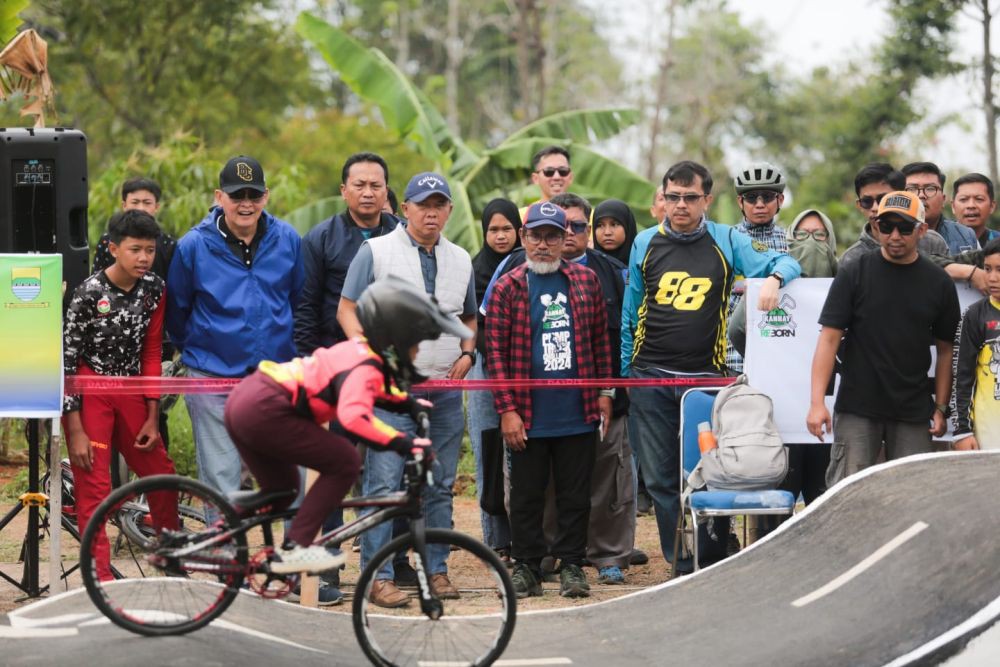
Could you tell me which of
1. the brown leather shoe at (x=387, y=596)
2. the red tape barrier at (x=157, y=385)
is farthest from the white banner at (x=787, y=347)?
the brown leather shoe at (x=387, y=596)

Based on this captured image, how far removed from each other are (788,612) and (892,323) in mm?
2049

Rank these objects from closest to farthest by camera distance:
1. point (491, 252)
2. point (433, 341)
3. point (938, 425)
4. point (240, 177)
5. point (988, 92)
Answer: point (240, 177)
point (433, 341)
point (938, 425)
point (491, 252)
point (988, 92)

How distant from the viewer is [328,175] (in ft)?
116

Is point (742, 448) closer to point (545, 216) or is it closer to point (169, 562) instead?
point (545, 216)

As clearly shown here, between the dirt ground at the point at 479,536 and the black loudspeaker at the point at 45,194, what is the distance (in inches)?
78.7

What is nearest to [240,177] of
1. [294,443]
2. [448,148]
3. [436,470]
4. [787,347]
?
[436,470]

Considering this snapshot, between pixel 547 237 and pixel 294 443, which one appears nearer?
pixel 294 443

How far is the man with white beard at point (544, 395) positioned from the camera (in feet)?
27.4

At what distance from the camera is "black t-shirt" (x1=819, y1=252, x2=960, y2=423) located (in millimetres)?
8070

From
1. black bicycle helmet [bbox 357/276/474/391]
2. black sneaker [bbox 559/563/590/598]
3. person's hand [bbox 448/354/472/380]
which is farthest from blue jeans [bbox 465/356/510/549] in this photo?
black bicycle helmet [bbox 357/276/474/391]

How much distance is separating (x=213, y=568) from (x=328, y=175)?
29593mm

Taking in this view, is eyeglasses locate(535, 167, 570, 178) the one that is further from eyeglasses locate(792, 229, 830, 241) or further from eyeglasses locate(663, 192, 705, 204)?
eyeglasses locate(792, 229, 830, 241)

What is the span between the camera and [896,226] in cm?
796

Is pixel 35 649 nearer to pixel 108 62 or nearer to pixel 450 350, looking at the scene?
pixel 450 350
